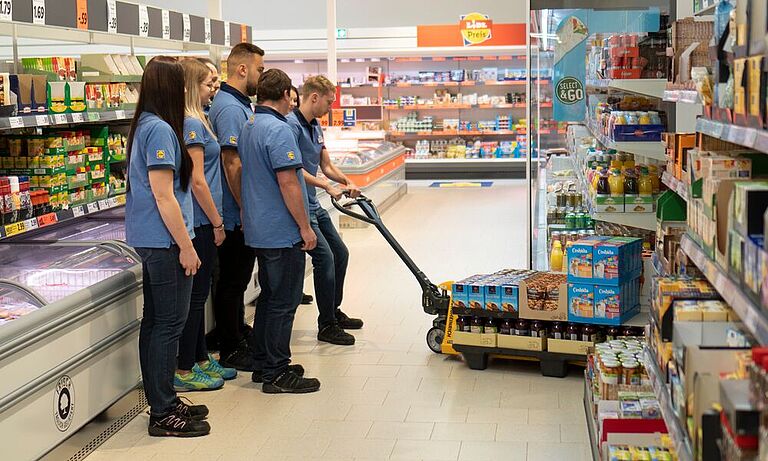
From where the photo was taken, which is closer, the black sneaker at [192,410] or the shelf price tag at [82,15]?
the black sneaker at [192,410]

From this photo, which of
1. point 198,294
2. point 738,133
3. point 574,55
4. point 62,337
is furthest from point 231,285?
point 738,133

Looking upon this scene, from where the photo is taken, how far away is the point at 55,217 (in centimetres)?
523

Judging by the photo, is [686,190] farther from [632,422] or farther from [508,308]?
[508,308]

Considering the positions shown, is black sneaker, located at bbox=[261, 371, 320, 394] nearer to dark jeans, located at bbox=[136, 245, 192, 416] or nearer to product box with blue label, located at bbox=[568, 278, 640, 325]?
dark jeans, located at bbox=[136, 245, 192, 416]

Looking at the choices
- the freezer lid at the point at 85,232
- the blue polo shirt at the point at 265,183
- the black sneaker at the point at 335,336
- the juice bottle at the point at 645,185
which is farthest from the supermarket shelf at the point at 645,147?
the freezer lid at the point at 85,232

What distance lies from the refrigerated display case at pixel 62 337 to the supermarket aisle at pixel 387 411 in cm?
29

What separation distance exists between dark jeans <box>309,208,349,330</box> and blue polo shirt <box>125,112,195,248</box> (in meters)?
1.74

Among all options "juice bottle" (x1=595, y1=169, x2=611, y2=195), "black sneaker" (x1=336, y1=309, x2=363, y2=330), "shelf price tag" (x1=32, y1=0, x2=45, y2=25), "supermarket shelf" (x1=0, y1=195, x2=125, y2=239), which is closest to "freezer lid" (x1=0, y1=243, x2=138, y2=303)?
"supermarket shelf" (x1=0, y1=195, x2=125, y2=239)

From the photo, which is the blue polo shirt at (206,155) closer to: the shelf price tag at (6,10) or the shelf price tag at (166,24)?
the shelf price tag at (6,10)

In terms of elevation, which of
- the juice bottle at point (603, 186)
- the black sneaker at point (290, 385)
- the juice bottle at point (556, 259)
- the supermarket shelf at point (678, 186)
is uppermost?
the supermarket shelf at point (678, 186)

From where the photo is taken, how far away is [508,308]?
219 inches

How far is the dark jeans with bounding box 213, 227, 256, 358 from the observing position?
5.75 metres

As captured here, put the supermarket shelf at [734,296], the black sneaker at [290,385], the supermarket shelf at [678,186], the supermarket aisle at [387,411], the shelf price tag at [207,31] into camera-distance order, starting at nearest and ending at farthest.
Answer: the supermarket shelf at [734,296] → the supermarket shelf at [678,186] → the supermarket aisle at [387,411] → the black sneaker at [290,385] → the shelf price tag at [207,31]

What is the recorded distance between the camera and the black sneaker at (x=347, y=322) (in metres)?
6.75
